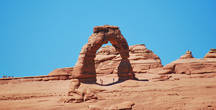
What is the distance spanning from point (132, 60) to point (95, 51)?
1165 centimetres

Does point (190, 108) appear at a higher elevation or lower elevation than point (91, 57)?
lower

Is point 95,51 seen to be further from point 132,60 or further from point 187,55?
point 132,60

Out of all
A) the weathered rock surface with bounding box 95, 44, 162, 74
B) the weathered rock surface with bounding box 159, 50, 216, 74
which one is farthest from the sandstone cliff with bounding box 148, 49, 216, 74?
the weathered rock surface with bounding box 95, 44, 162, 74

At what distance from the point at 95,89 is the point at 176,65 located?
31.5ft

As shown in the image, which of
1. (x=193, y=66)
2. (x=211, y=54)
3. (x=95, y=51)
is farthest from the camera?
(x=211, y=54)

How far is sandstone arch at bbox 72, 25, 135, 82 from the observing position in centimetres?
1806

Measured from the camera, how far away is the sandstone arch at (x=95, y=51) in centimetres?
1806

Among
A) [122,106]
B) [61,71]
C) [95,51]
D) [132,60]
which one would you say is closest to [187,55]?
[132,60]

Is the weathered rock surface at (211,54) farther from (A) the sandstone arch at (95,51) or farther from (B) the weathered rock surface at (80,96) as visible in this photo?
(B) the weathered rock surface at (80,96)

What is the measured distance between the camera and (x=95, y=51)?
61.5 ft

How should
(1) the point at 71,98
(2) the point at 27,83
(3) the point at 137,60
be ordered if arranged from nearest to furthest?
(1) the point at 71,98
(2) the point at 27,83
(3) the point at 137,60

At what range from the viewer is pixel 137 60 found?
29.6 m

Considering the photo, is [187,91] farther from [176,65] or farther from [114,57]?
[114,57]

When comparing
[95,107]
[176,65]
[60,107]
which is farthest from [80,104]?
[176,65]
